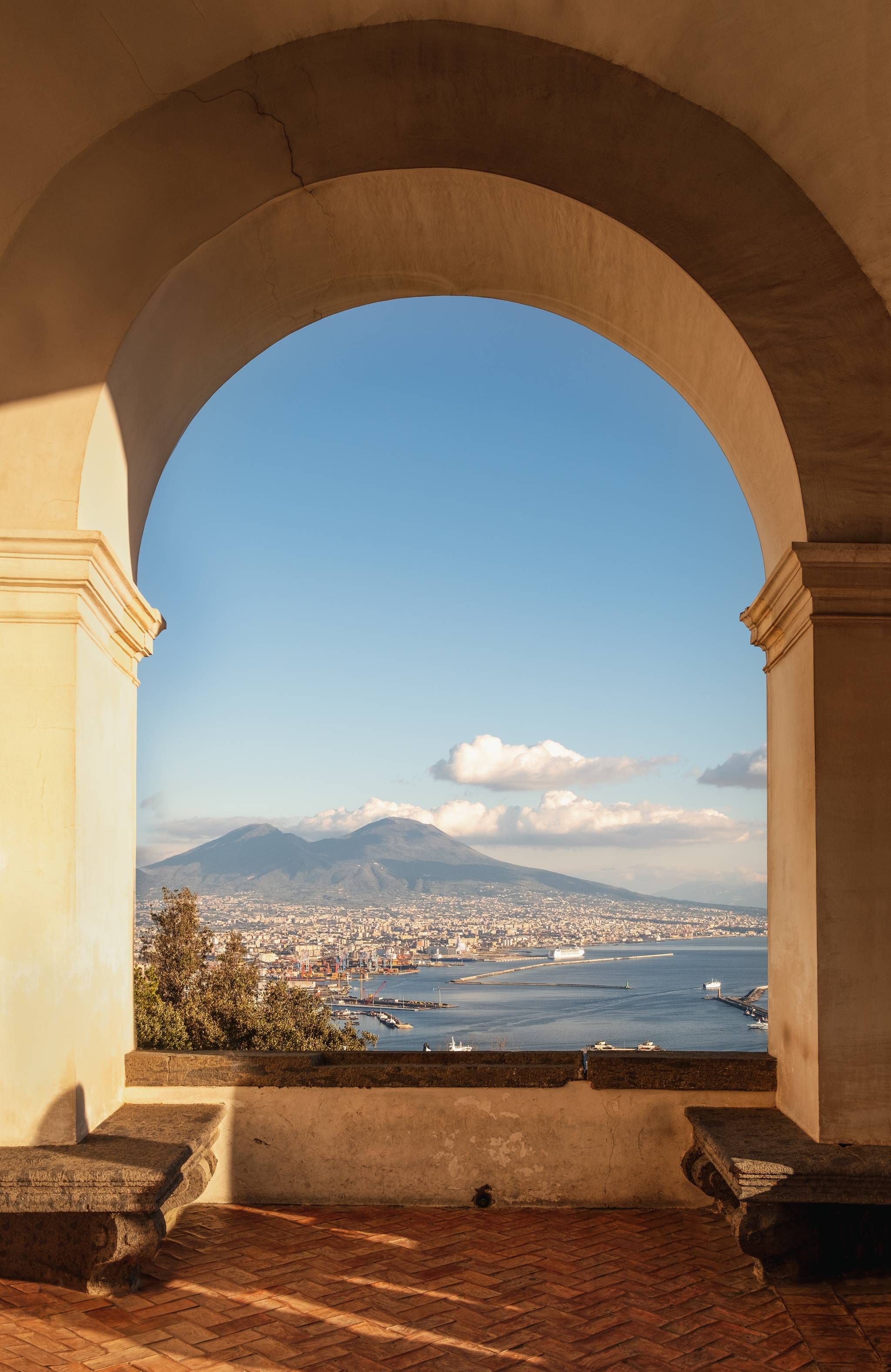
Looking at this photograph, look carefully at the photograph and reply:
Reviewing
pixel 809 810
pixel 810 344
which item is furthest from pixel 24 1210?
pixel 810 344

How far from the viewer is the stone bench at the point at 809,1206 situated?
358 cm

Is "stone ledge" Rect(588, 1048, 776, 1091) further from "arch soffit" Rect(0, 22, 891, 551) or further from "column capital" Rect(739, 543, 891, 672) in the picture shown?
"arch soffit" Rect(0, 22, 891, 551)

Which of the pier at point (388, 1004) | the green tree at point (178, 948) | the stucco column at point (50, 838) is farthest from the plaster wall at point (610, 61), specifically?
the pier at point (388, 1004)

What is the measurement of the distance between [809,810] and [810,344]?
2.02 meters

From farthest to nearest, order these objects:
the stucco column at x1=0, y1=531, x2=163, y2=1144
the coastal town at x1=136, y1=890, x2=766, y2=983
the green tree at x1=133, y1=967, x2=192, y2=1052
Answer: the coastal town at x1=136, y1=890, x2=766, y2=983, the green tree at x1=133, y1=967, x2=192, y2=1052, the stucco column at x1=0, y1=531, x2=163, y2=1144

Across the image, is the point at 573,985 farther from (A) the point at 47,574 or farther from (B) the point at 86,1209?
(A) the point at 47,574

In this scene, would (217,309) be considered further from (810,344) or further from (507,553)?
(507,553)

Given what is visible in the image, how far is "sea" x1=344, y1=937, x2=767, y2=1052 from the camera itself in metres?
40.4

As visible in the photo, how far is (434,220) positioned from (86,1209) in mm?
4474

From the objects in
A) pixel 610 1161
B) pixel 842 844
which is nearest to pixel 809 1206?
pixel 610 1161

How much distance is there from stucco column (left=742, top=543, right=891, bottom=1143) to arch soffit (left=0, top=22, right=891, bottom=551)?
0.30 meters

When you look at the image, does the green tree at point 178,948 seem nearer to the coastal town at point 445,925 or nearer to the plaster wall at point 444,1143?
the plaster wall at point 444,1143

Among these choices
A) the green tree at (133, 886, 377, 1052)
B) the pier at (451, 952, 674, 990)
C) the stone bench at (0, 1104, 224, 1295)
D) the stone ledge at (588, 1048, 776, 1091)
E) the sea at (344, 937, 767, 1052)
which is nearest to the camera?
the stone bench at (0, 1104, 224, 1295)

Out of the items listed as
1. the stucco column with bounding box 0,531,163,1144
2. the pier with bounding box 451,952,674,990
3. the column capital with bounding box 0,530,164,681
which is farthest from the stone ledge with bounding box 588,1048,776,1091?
the pier with bounding box 451,952,674,990
